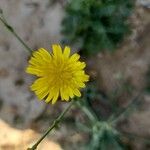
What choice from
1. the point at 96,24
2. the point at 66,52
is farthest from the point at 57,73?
the point at 96,24

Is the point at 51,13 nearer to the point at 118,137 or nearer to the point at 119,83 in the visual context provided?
the point at 119,83

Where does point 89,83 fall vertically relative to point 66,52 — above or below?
→ above

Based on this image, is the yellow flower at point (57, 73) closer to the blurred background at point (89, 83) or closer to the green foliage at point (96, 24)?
the green foliage at point (96, 24)

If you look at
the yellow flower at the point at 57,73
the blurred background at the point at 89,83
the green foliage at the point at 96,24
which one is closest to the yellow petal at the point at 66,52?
the yellow flower at the point at 57,73

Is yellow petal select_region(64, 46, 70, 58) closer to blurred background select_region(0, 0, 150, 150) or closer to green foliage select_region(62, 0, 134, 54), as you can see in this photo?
green foliage select_region(62, 0, 134, 54)

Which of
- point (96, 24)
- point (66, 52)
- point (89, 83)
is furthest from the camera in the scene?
point (89, 83)

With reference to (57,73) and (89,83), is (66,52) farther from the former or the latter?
(89,83)
